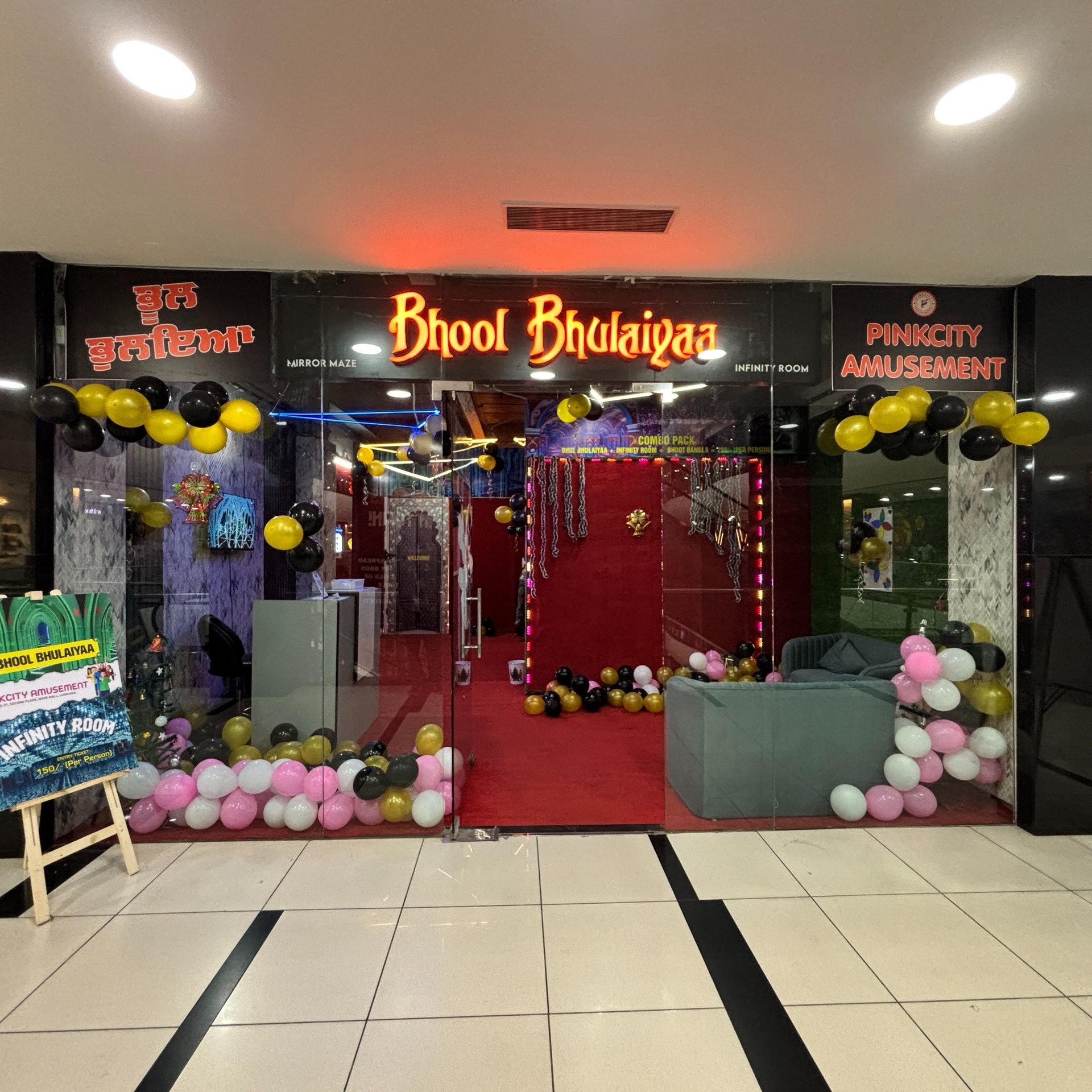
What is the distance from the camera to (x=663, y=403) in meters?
4.03

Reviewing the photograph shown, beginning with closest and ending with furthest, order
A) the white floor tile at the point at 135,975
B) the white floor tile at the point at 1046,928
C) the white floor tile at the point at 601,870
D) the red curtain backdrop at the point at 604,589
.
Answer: the white floor tile at the point at 135,975 < the white floor tile at the point at 1046,928 < the white floor tile at the point at 601,870 < the red curtain backdrop at the point at 604,589

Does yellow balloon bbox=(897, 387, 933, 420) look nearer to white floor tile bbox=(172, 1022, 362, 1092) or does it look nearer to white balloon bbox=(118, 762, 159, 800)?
white floor tile bbox=(172, 1022, 362, 1092)

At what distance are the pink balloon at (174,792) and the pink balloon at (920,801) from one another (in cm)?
406

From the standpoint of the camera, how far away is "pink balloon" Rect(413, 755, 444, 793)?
3508 mm

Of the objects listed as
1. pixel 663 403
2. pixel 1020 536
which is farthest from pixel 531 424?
pixel 1020 536

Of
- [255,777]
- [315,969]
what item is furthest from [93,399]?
[315,969]

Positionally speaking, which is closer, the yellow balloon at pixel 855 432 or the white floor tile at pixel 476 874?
the white floor tile at pixel 476 874

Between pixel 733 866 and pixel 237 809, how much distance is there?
2.66 meters

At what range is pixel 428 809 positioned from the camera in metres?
3.42

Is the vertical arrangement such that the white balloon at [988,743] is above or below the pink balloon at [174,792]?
above

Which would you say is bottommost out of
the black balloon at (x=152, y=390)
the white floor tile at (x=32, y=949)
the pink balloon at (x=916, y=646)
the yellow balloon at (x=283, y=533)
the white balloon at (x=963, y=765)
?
the white floor tile at (x=32, y=949)

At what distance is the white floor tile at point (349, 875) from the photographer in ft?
9.23

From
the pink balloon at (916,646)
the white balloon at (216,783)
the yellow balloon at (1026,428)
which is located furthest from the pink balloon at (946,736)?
the white balloon at (216,783)

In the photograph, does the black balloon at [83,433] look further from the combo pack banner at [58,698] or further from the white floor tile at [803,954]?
the white floor tile at [803,954]
